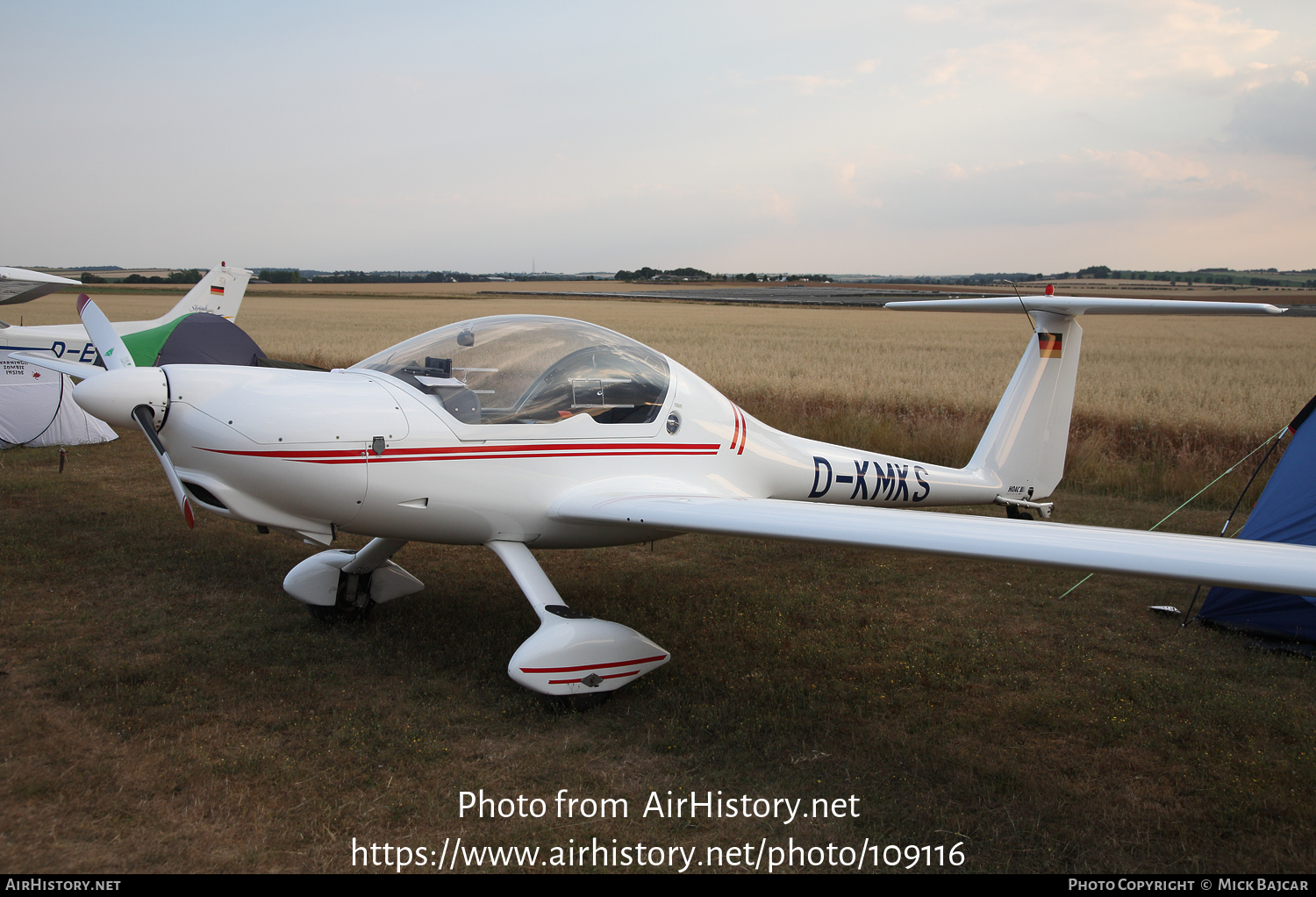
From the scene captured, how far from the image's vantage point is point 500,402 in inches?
184

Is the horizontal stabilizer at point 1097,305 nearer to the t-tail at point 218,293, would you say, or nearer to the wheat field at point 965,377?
the wheat field at point 965,377

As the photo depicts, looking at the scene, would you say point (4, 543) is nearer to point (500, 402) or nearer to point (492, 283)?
point (500, 402)

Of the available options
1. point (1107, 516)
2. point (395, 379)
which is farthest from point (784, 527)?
point (1107, 516)

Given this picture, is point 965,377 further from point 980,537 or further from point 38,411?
point 38,411

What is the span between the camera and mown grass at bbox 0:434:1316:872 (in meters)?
3.40

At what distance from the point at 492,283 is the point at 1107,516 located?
112 metres

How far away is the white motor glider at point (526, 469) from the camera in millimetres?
3852

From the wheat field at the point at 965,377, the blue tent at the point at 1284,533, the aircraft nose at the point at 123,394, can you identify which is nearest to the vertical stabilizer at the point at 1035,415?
the blue tent at the point at 1284,533

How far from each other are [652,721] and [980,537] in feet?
6.52

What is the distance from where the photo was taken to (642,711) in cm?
445

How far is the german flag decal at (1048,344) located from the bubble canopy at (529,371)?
351 cm

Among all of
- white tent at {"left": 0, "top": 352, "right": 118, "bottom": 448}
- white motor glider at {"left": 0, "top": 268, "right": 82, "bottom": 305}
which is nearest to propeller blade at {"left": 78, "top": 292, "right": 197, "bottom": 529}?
white tent at {"left": 0, "top": 352, "right": 118, "bottom": 448}

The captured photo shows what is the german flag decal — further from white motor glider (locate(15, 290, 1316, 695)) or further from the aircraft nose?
the aircraft nose

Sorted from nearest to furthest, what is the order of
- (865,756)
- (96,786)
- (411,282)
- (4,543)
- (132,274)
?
(96,786), (865,756), (4,543), (132,274), (411,282)
